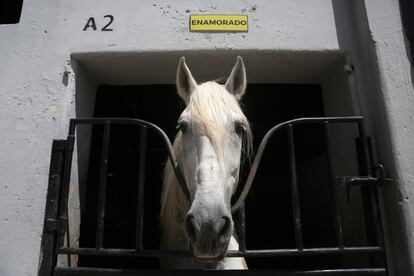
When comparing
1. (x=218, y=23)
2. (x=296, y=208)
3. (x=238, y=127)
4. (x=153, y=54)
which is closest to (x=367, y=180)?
(x=296, y=208)

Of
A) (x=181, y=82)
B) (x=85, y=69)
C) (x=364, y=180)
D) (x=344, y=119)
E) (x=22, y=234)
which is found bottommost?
(x=22, y=234)

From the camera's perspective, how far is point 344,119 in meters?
2.34

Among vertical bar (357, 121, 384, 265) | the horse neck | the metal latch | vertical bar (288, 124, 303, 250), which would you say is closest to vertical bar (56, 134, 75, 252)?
the horse neck

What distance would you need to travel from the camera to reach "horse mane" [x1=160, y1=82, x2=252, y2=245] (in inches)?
76.6

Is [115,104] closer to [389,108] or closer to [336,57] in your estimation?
[336,57]

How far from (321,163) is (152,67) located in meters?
2.09

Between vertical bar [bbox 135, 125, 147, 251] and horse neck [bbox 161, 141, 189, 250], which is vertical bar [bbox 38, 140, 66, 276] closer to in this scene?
vertical bar [bbox 135, 125, 147, 251]

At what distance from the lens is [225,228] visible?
1609 mm

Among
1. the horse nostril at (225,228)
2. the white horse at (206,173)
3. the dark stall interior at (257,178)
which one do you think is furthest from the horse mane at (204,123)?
the dark stall interior at (257,178)

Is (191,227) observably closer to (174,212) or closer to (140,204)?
(140,204)

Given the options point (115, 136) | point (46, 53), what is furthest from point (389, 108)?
point (115, 136)

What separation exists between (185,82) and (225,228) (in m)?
1.15

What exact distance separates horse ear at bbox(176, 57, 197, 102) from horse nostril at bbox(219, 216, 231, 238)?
1029 mm

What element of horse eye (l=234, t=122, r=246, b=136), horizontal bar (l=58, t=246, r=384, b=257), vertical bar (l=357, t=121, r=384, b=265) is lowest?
horizontal bar (l=58, t=246, r=384, b=257)
